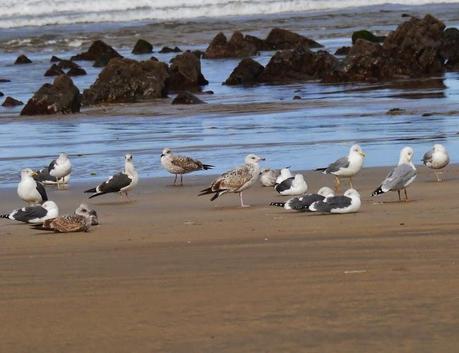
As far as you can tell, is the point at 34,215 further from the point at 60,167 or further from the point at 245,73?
the point at 245,73

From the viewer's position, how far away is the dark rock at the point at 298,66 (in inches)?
1200

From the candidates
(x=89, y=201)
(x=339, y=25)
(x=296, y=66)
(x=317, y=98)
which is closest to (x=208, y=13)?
(x=339, y=25)

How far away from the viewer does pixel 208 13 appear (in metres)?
67.4

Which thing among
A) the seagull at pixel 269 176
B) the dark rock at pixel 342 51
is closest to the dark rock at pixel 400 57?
the dark rock at pixel 342 51

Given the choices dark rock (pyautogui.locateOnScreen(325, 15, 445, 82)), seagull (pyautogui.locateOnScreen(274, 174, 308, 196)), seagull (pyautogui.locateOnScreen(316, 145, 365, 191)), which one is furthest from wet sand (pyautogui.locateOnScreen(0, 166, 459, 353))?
dark rock (pyautogui.locateOnScreen(325, 15, 445, 82))

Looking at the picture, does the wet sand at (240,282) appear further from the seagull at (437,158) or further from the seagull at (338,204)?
the seagull at (437,158)

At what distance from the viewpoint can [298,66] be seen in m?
31.2

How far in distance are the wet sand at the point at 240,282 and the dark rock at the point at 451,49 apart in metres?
20.5

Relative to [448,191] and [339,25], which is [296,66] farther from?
[339,25]

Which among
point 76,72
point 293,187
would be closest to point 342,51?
point 76,72

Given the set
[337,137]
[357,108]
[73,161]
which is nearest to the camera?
[73,161]

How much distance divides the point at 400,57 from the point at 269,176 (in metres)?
17.9

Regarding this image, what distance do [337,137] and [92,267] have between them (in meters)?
9.30

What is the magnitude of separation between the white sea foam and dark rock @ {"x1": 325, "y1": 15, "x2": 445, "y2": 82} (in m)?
34.5
